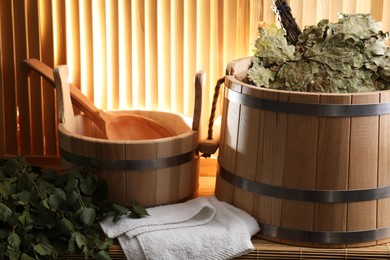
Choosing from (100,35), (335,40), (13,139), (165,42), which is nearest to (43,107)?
(13,139)

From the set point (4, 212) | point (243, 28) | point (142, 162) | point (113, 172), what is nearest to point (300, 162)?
point (142, 162)

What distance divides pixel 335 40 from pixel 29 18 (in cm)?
132

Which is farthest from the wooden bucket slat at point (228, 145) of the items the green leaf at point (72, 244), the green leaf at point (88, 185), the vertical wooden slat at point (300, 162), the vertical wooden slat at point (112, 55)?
the vertical wooden slat at point (112, 55)

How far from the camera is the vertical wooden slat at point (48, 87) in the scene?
3.26m

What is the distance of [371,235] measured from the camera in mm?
2615

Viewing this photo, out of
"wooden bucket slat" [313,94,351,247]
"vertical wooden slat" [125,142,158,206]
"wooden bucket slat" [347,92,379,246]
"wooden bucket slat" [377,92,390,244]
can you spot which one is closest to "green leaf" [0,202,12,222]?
"vertical wooden slat" [125,142,158,206]

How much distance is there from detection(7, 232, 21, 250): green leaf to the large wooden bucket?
30.9 inches

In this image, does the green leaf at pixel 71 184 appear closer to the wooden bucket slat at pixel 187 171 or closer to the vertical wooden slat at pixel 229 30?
the wooden bucket slat at pixel 187 171

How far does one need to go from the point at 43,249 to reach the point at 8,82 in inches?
42.6

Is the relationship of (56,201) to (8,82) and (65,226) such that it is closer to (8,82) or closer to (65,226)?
(65,226)

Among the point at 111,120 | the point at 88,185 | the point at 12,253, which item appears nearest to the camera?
the point at 12,253

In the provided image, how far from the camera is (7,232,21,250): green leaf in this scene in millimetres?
2457

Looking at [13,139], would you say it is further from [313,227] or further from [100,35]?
[313,227]

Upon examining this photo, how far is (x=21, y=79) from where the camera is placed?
3324mm
